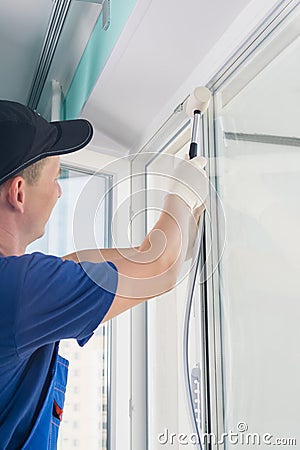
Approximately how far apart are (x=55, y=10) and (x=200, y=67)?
0.49 m

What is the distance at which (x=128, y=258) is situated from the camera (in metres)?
1.02

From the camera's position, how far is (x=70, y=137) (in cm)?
119

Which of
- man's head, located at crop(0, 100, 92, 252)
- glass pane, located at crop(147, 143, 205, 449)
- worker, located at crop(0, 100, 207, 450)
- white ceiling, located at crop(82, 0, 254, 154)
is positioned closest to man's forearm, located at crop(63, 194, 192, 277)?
worker, located at crop(0, 100, 207, 450)

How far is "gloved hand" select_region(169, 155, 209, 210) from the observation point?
1065 millimetres

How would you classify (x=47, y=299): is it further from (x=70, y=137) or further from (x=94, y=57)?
(x=94, y=57)

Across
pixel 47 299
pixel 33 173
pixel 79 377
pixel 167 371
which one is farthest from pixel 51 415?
pixel 79 377

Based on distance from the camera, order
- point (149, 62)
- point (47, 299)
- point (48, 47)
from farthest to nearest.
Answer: point (48, 47) < point (149, 62) < point (47, 299)

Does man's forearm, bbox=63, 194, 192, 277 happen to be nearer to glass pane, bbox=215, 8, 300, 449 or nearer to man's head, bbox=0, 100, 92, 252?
man's head, bbox=0, 100, 92, 252

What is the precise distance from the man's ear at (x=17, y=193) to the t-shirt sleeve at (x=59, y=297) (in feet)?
0.59

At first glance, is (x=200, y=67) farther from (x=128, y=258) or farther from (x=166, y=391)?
(x=166, y=391)

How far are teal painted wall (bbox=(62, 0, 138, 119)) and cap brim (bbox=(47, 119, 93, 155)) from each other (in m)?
0.45

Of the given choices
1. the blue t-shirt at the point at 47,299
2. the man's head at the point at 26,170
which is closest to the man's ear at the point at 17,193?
the man's head at the point at 26,170

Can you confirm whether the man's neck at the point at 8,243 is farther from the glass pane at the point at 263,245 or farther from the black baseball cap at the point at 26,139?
the glass pane at the point at 263,245

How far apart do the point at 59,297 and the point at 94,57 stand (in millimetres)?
1137
